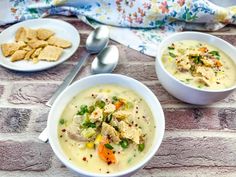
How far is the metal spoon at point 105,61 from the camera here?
103 cm

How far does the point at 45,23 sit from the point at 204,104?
26.9 inches

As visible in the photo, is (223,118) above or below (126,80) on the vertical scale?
below

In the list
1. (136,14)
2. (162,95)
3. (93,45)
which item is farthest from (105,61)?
(136,14)

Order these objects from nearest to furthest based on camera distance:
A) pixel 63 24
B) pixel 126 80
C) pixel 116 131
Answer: pixel 116 131 → pixel 126 80 → pixel 63 24

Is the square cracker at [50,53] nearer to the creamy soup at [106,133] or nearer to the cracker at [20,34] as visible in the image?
the cracker at [20,34]

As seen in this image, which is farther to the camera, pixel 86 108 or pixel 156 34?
pixel 156 34

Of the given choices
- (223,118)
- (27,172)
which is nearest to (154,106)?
(223,118)

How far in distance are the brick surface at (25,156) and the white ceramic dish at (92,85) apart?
0.30 ft

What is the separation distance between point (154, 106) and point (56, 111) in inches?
9.6

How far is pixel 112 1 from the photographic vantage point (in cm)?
129

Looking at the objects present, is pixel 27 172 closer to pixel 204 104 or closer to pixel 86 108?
pixel 86 108

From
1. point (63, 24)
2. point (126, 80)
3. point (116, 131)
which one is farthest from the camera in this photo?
point (63, 24)

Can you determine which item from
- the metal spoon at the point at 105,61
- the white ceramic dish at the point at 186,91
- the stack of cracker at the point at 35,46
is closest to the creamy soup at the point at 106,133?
the white ceramic dish at the point at 186,91

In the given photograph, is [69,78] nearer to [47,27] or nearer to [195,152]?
[47,27]
